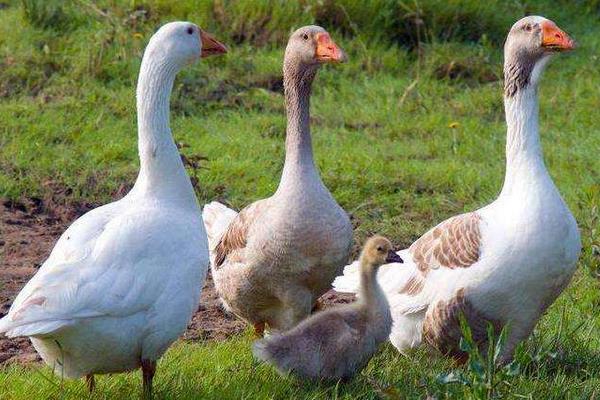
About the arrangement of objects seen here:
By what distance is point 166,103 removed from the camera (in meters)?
5.75

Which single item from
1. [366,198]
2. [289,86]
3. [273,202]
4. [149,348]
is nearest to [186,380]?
[149,348]

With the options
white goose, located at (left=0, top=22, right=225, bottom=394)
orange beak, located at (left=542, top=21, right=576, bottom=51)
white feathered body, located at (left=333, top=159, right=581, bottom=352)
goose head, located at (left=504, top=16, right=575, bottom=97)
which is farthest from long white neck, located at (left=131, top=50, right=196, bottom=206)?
orange beak, located at (left=542, top=21, right=576, bottom=51)

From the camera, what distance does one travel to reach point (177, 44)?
577 centimetres

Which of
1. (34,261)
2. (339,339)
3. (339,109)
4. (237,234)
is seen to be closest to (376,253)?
(339,339)

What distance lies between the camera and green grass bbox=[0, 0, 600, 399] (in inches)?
342

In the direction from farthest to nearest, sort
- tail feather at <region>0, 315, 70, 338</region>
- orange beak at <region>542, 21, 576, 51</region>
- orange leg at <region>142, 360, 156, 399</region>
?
1. orange beak at <region>542, 21, 576, 51</region>
2. orange leg at <region>142, 360, 156, 399</region>
3. tail feather at <region>0, 315, 70, 338</region>

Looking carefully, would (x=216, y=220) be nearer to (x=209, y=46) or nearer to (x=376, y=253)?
(x=209, y=46)

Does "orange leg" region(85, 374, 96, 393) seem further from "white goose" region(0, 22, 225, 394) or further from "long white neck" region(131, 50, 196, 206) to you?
"long white neck" region(131, 50, 196, 206)

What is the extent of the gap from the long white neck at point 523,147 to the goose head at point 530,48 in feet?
0.19

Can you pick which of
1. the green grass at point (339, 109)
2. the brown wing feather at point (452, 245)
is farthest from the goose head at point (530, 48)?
the green grass at point (339, 109)

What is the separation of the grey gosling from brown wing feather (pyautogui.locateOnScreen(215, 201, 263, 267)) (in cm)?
94

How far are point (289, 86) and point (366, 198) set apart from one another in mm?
2077

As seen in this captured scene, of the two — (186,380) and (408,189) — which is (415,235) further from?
(186,380)

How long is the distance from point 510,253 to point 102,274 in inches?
76.4
